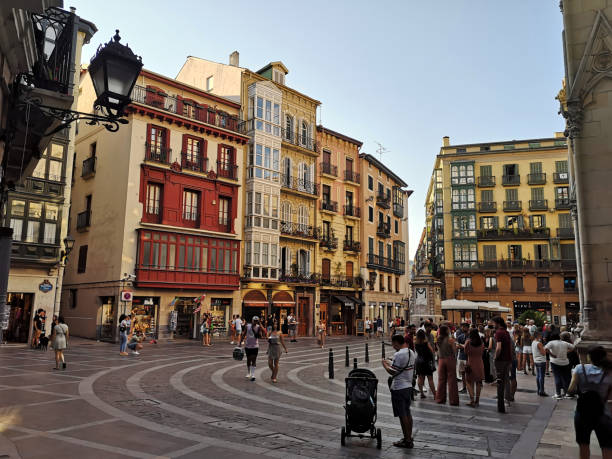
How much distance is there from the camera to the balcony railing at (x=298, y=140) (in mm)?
40037

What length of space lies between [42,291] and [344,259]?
26.5m

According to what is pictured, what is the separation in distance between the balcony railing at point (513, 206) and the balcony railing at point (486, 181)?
288 cm

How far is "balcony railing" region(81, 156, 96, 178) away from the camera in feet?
109

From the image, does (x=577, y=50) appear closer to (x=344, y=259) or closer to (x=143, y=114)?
(x=143, y=114)

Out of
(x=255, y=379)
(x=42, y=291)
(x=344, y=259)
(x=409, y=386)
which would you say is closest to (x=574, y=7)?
(x=409, y=386)

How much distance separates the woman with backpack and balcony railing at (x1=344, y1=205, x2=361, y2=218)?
39887 millimetres

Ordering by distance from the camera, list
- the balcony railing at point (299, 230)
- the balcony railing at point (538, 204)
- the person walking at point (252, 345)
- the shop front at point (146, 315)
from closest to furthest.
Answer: the person walking at point (252, 345)
the shop front at point (146, 315)
the balcony railing at point (299, 230)
the balcony railing at point (538, 204)

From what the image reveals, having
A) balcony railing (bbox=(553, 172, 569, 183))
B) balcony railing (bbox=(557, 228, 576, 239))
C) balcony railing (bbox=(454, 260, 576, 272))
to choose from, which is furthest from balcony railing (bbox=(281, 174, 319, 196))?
balcony railing (bbox=(553, 172, 569, 183))

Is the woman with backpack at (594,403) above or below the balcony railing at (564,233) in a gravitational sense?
below

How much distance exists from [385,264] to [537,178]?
21226mm

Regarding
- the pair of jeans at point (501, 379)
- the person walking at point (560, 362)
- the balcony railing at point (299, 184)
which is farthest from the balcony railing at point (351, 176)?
the pair of jeans at point (501, 379)

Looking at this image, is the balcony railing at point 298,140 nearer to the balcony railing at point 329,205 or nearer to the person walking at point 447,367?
the balcony railing at point 329,205

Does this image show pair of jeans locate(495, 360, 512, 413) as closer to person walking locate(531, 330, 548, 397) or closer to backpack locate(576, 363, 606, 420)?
person walking locate(531, 330, 548, 397)

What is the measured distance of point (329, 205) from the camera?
144 feet
